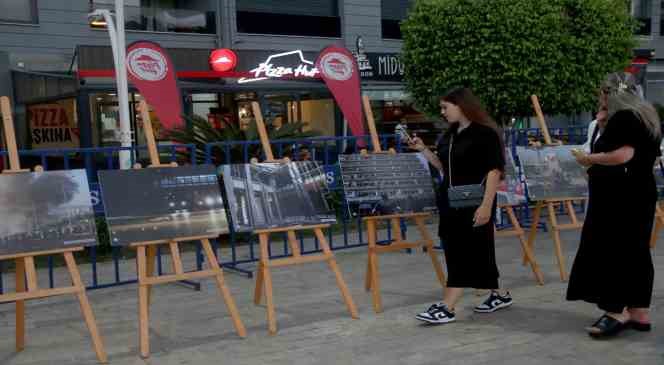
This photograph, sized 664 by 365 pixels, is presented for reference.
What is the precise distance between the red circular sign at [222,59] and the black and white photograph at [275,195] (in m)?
11.6

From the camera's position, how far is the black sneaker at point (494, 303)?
20.7 ft

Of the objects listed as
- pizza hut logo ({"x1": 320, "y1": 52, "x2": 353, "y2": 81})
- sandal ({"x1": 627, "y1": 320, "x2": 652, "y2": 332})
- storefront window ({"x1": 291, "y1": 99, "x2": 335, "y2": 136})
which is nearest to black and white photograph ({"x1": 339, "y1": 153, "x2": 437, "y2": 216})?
sandal ({"x1": 627, "y1": 320, "x2": 652, "y2": 332})

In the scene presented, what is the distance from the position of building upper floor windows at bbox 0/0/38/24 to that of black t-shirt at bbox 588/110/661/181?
541 inches

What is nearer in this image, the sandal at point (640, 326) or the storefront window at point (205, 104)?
the sandal at point (640, 326)

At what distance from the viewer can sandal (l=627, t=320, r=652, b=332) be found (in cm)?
560

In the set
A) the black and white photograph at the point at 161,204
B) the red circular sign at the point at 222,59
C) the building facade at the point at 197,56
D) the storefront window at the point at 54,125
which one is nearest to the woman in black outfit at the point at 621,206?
the black and white photograph at the point at 161,204

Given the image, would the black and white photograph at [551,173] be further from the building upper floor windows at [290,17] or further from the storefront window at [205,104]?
the building upper floor windows at [290,17]

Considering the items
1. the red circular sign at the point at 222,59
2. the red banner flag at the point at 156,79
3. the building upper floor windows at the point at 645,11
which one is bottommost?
the red banner flag at the point at 156,79

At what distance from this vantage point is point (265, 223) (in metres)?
6.22

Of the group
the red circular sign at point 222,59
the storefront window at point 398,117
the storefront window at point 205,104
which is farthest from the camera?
the storefront window at point 398,117

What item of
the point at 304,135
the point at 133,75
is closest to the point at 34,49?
the point at 133,75

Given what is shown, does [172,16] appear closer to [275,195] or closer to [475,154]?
[275,195]

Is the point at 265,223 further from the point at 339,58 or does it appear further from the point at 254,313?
the point at 339,58

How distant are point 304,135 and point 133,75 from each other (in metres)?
3.47
